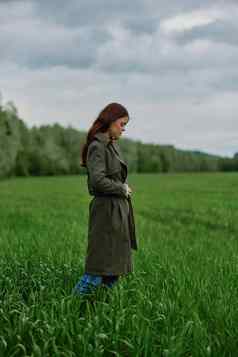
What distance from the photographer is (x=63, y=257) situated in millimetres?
8094

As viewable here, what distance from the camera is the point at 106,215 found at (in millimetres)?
5867

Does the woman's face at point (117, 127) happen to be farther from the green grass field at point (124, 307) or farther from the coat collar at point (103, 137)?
the green grass field at point (124, 307)

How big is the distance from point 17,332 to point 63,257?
3.33 metres

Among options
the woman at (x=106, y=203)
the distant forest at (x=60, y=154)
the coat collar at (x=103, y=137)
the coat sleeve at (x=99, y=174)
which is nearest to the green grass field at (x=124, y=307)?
the woman at (x=106, y=203)

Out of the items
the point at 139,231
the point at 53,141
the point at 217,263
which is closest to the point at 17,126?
the point at 53,141

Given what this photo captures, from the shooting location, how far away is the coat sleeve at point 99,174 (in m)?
5.73

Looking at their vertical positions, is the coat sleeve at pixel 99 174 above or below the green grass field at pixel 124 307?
above

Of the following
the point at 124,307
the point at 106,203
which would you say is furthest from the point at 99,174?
the point at 124,307

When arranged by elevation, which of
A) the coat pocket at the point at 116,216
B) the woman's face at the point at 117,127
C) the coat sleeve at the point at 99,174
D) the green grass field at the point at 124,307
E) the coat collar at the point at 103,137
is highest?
the woman's face at the point at 117,127

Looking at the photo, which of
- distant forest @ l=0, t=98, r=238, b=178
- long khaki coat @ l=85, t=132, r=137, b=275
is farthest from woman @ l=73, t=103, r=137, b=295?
distant forest @ l=0, t=98, r=238, b=178

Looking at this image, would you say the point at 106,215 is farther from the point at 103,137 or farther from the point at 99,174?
the point at 103,137

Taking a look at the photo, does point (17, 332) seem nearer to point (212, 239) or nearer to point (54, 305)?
point (54, 305)

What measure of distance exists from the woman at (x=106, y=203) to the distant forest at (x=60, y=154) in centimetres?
6248

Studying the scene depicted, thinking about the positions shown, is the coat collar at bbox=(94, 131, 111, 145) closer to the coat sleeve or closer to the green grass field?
the coat sleeve
